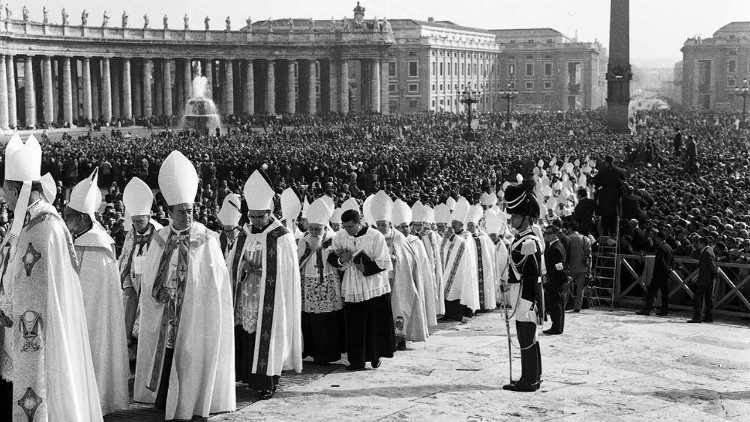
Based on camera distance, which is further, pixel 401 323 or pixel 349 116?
pixel 349 116

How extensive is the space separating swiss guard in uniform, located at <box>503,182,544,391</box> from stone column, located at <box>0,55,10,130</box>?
63145 mm

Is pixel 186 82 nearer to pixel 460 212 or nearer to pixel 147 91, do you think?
pixel 147 91

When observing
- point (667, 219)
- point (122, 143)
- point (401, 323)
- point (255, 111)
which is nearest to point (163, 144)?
point (122, 143)

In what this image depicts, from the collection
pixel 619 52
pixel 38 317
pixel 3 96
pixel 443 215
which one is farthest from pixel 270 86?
pixel 38 317

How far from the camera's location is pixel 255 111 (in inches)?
3819

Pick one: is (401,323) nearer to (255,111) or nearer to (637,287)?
(637,287)

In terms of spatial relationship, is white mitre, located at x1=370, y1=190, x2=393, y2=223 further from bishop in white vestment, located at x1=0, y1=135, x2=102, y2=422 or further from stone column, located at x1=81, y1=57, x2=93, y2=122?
stone column, located at x1=81, y1=57, x2=93, y2=122

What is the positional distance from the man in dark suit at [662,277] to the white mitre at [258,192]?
6830 mm

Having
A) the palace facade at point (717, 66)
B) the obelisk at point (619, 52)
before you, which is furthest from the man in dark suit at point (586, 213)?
the palace facade at point (717, 66)

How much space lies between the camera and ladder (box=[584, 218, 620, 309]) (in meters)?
16.2

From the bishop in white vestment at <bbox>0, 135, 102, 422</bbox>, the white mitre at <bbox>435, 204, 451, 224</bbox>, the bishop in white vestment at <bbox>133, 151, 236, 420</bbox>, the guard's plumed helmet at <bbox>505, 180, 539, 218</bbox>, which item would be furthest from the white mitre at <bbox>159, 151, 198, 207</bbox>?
the white mitre at <bbox>435, 204, 451, 224</bbox>

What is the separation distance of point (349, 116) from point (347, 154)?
161ft

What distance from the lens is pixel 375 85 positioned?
328 ft

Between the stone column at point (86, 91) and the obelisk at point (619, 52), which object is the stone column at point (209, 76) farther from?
the obelisk at point (619, 52)
